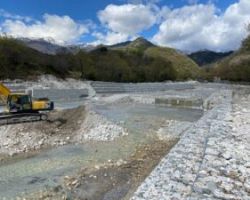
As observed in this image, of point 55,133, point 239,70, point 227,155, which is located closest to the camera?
point 227,155

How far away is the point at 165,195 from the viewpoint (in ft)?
17.3

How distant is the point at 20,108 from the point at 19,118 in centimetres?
57

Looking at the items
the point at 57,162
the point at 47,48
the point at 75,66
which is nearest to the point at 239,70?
the point at 75,66

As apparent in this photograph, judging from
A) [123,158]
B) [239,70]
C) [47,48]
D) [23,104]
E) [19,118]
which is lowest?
[123,158]

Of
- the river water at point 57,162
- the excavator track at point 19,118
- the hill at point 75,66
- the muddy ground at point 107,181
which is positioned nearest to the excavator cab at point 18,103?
the excavator track at point 19,118

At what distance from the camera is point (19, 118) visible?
53.4 feet

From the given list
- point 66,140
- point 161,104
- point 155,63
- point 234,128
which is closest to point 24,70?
point 161,104

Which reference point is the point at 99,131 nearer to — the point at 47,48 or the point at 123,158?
the point at 123,158

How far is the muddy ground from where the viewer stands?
26.5 feet

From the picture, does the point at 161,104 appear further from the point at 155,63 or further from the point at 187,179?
the point at 155,63

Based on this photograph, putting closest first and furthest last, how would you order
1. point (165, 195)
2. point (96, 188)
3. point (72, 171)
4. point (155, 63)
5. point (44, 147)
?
point (165, 195) < point (96, 188) < point (72, 171) < point (44, 147) < point (155, 63)

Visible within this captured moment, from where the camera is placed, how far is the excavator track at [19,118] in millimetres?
15742

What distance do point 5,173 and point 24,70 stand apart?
27181mm

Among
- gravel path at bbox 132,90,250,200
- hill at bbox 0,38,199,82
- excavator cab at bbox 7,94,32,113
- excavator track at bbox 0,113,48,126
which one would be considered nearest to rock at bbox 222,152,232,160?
gravel path at bbox 132,90,250,200
